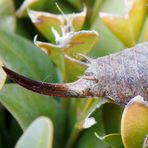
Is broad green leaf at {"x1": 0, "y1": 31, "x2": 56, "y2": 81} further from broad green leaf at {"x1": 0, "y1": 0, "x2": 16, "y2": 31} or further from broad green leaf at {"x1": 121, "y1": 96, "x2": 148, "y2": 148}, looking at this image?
broad green leaf at {"x1": 121, "y1": 96, "x2": 148, "y2": 148}

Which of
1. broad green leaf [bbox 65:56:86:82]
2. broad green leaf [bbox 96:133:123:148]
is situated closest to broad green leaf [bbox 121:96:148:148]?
broad green leaf [bbox 96:133:123:148]

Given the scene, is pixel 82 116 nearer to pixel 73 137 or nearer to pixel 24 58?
pixel 73 137

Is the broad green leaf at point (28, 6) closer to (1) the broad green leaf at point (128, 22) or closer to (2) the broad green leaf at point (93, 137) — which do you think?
(1) the broad green leaf at point (128, 22)

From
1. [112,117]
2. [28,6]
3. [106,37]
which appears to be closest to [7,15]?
[28,6]

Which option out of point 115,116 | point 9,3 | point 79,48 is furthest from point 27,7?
point 115,116

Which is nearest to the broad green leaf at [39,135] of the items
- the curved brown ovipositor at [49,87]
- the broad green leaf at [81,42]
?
the curved brown ovipositor at [49,87]
